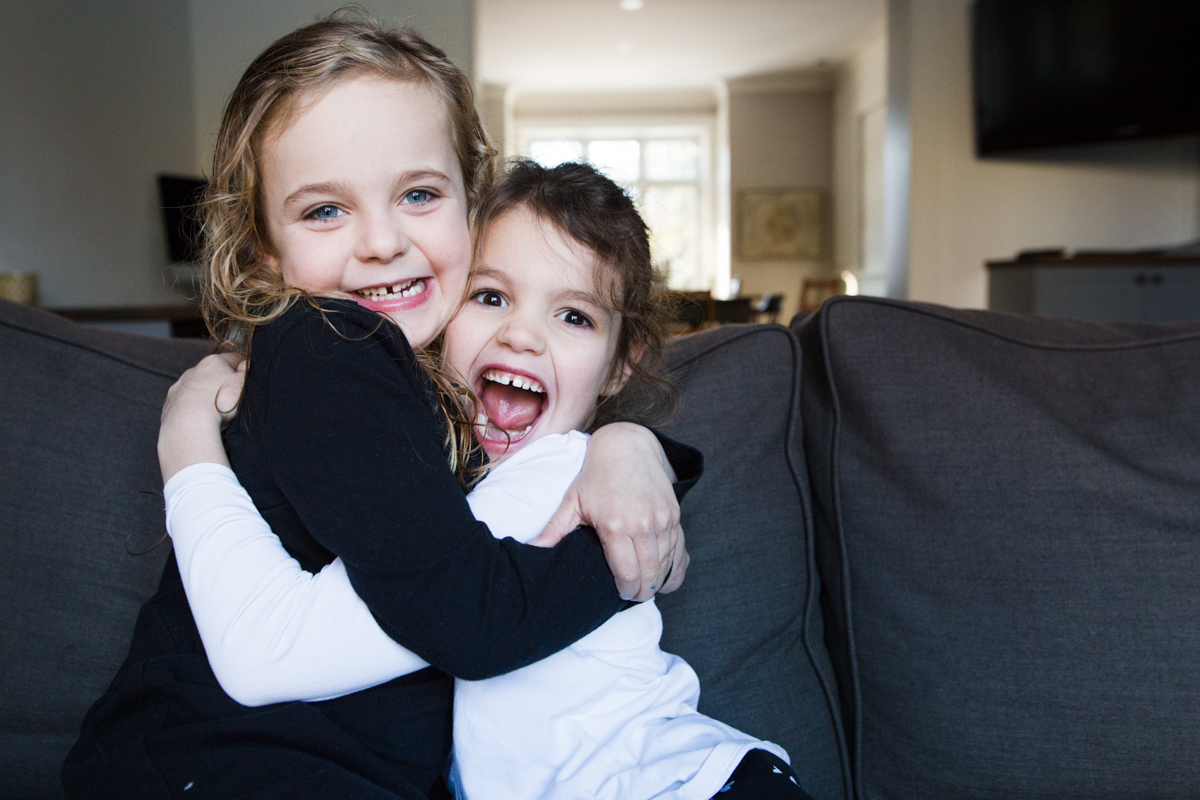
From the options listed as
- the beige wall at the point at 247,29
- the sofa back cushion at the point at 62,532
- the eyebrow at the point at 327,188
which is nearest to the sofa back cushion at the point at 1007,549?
the eyebrow at the point at 327,188

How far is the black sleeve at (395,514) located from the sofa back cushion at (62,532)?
17.7 inches

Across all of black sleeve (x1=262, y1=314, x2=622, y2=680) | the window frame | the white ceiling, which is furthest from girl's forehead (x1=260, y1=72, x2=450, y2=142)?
the window frame

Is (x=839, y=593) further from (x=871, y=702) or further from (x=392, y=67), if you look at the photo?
(x=392, y=67)

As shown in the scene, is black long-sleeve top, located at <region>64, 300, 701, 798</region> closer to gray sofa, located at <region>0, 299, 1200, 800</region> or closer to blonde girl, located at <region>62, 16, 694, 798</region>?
blonde girl, located at <region>62, 16, 694, 798</region>

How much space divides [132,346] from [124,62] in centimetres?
450

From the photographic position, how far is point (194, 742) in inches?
25.1

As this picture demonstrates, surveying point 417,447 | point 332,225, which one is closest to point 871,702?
point 417,447

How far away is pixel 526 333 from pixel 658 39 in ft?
27.6

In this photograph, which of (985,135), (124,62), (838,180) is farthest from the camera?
(838,180)

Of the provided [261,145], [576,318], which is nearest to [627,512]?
[576,318]

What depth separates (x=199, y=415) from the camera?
0.74m

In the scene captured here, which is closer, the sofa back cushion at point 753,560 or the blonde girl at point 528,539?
the blonde girl at point 528,539

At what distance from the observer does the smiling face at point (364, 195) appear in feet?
2.40

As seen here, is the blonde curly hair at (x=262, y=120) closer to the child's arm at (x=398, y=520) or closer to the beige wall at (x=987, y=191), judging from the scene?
the child's arm at (x=398, y=520)
